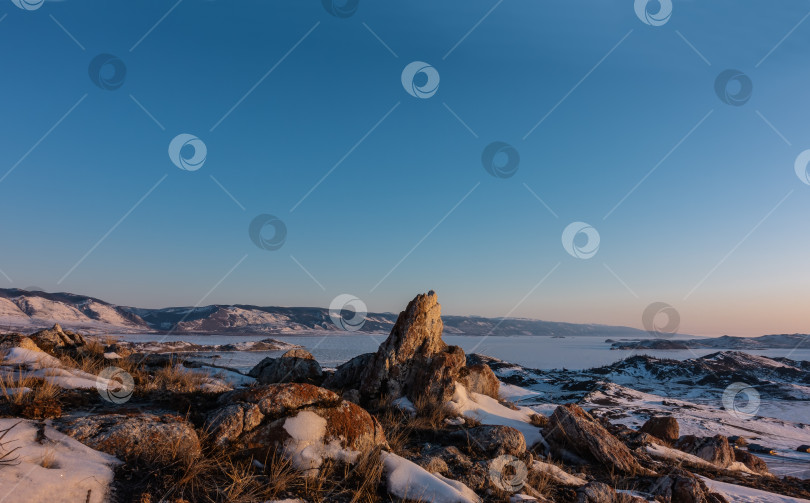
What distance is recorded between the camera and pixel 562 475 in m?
6.45

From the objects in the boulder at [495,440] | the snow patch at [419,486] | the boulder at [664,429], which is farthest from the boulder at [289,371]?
the boulder at [664,429]

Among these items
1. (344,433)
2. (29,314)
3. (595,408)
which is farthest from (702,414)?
(29,314)

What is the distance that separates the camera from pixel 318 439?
15.9 feet

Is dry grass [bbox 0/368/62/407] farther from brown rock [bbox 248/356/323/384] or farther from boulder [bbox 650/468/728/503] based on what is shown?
boulder [bbox 650/468/728/503]

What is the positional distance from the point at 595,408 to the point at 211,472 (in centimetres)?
2493

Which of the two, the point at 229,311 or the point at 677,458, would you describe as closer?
the point at 677,458

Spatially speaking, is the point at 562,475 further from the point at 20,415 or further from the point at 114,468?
the point at 20,415

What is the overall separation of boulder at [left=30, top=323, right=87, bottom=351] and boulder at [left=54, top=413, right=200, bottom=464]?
7.72m

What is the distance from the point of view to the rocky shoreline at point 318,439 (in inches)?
144

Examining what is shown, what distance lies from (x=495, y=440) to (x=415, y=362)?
3.55 metres

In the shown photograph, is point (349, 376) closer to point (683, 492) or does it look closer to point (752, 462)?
point (683, 492)

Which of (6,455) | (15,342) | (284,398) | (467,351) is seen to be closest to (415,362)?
(284,398)

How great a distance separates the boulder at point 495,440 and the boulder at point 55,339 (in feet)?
32.2

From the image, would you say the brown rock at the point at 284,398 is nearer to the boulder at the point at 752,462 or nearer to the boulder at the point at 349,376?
the boulder at the point at 349,376
